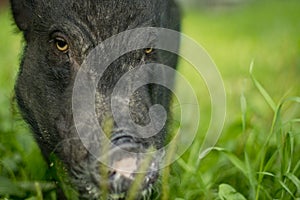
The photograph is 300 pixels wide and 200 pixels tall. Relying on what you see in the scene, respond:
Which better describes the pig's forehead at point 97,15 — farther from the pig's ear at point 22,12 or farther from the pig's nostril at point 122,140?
the pig's nostril at point 122,140

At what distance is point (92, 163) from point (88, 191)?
158 mm

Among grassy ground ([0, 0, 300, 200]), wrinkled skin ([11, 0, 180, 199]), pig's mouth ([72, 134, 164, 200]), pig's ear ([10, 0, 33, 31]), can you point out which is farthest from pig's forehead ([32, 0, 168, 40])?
pig's mouth ([72, 134, 164, 200])

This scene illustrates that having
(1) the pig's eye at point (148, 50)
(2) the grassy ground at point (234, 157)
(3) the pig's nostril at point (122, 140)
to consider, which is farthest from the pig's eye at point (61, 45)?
(3) the pig's nostril at point (122, 140)

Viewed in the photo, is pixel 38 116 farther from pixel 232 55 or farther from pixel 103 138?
pixel 232 55

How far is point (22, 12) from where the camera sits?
4.20 meters

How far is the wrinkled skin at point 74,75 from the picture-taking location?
10.7ft

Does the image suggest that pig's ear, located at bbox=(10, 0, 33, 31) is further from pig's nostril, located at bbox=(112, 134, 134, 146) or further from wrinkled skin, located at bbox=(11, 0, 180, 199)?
pig's nostril, located at bbox=(112, 134, 134, 146)

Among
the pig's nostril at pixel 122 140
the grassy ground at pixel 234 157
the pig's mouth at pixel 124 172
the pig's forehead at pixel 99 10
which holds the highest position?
the pig's forehead at pixel 99 10

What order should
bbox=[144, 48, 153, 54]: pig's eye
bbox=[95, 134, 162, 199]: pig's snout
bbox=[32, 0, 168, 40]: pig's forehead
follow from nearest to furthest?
bbox=[95, 134, 162, 199]: pig's snout → bbox=[32, 0, 168, 40]: pig's forehead → bbox=[144, 48, 153, 54]: pig's eye

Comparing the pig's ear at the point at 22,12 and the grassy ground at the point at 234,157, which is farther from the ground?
the pig's ear at the point at 22,12

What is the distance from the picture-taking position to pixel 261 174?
12.2 ft

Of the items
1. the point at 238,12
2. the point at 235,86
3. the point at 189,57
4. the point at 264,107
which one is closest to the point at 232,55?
the point at 235,86

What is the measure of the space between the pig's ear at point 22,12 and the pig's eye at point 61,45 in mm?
431

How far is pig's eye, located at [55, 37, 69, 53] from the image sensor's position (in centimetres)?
360
